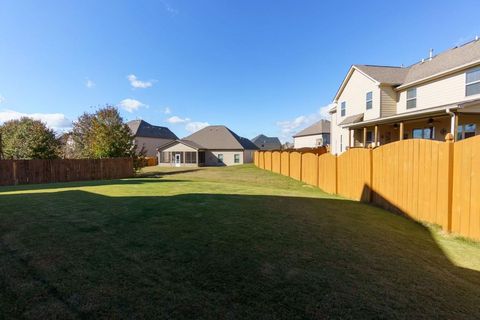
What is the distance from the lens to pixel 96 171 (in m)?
18.8

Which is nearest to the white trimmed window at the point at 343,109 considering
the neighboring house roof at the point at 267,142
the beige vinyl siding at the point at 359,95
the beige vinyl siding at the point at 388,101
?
the beige vinyl siding at the point at 359,95

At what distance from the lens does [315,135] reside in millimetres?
42812

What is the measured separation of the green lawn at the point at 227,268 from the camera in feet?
7.74

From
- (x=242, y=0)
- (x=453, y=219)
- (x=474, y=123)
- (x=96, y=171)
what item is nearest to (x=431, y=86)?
(x=474, y=123)

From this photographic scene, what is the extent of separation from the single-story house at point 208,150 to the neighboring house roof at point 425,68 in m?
21.7

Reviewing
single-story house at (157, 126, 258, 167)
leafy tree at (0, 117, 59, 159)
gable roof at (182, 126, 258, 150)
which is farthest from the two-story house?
leafy tree at (0, 117, 59, 159)

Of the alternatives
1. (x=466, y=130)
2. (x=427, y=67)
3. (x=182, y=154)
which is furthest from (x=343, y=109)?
(x=182, y=154)

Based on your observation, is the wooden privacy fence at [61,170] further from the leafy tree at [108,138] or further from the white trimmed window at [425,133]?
the white trimmed window at [425,133]

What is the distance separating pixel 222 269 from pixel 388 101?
19026 millimetres

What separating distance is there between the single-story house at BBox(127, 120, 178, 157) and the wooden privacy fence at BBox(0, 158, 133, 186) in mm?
25494

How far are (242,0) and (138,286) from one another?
16833mm

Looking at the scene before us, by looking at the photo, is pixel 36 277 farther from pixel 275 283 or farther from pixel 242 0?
pixel 242 0

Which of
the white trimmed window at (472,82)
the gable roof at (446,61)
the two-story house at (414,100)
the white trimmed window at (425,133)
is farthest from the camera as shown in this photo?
the white trimmed window at (425,133)

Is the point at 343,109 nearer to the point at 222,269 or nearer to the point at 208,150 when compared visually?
the point at 222,269
